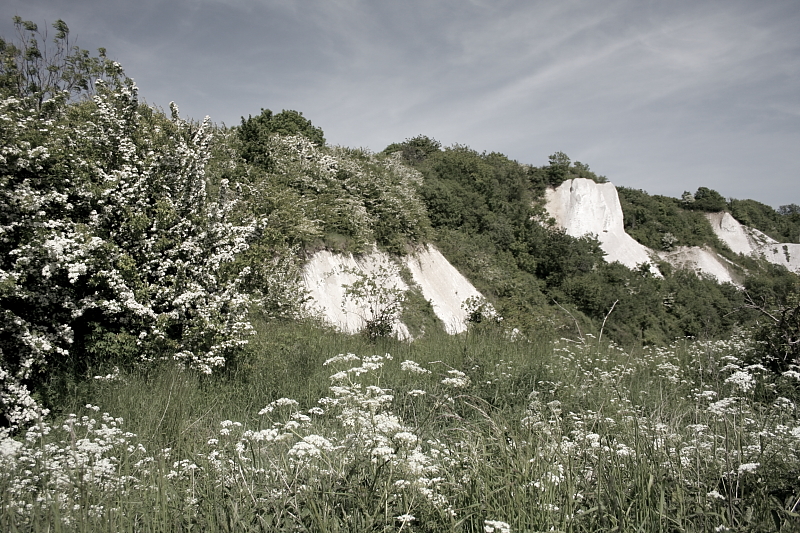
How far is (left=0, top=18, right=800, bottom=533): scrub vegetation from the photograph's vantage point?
2717 mm

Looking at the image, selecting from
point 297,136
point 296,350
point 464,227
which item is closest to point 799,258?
point 464,227

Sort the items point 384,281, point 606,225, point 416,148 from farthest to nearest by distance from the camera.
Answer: point 606,225
point 416,148
point 384,281

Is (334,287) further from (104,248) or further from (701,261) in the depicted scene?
(701,261)

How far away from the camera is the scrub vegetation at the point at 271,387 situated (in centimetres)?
272

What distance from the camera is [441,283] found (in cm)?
2047

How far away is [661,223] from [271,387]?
4898 cm

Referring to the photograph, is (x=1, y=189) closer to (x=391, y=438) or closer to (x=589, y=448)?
(x=391, y=438)

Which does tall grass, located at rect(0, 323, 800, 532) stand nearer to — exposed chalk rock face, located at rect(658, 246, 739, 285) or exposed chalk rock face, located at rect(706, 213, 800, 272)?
exposed chalk rock face, located at rect(658, 246, 739, 285)

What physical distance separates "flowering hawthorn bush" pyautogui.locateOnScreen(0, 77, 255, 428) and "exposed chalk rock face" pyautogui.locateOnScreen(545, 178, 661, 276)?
35.3 m

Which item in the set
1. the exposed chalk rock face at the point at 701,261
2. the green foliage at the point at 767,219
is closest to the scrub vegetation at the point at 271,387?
the exposed chalk rock face at the point at 701,261

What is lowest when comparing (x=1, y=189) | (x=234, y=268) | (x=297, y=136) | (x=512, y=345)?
(x=512, y=345)

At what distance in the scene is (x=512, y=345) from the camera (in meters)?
9.09

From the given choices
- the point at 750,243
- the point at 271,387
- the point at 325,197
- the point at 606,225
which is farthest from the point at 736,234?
the point at 271,387

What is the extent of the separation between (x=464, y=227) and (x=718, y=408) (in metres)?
22.6
